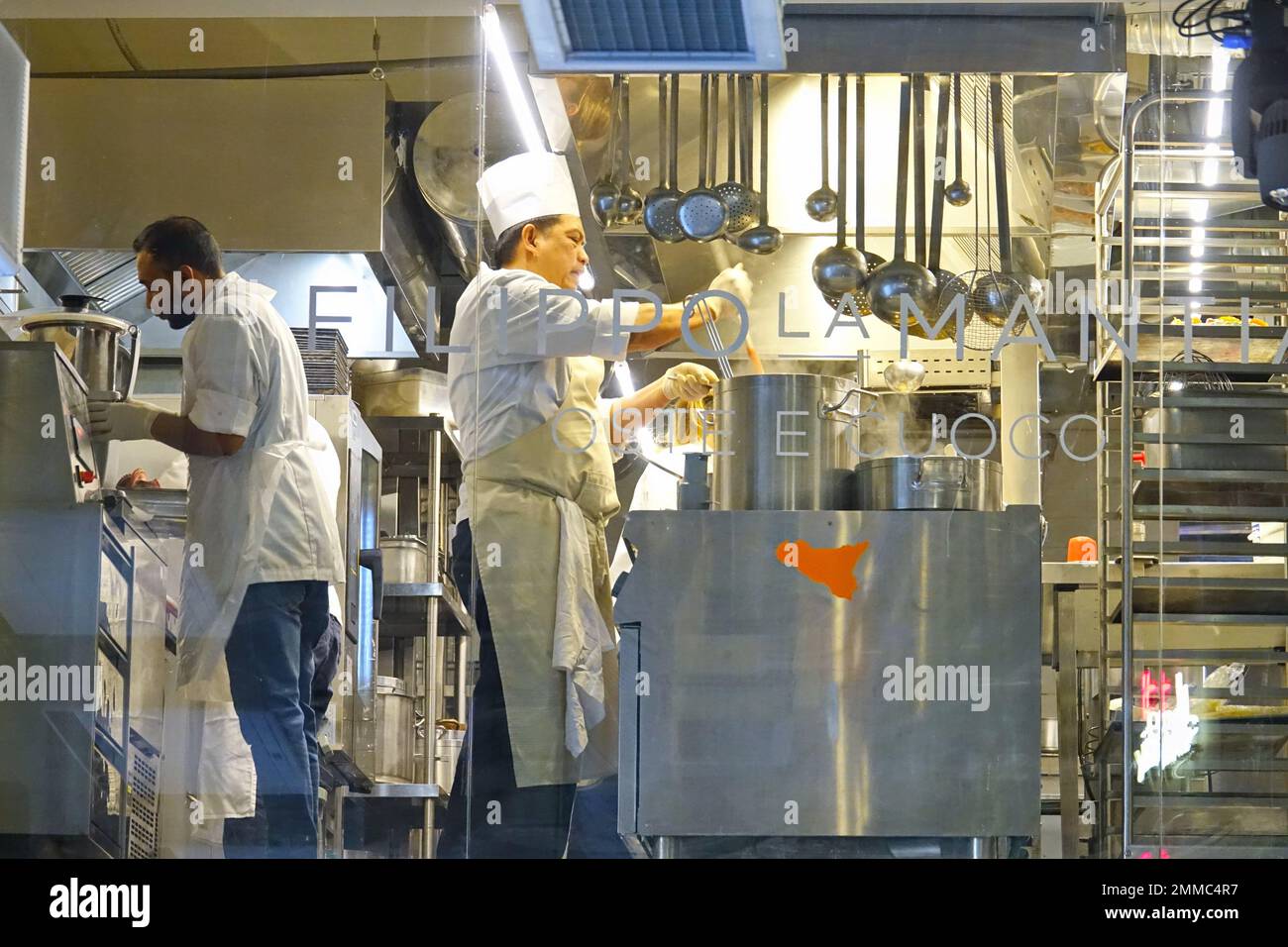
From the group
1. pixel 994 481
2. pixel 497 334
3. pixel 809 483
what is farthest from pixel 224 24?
pixel 994 481

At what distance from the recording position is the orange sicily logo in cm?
374

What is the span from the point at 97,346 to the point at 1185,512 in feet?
7.55

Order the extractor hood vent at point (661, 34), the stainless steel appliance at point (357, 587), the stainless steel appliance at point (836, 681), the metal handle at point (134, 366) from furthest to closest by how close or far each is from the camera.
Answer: the metal handle at point (134, 366), the stainless steel appliance at point (357, 587), the stainless steel appliance at point (836, 681), the extractor hood vent at point (661, 34)

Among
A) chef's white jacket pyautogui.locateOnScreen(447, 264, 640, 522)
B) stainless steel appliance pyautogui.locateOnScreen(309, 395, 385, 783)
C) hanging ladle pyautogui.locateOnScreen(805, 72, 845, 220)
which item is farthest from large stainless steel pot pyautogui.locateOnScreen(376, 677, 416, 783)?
hanging ladle pyautogui.locateOnScreen(805, 72, 845, 220)

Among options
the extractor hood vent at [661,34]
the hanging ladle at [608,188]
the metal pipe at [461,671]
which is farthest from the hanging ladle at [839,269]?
the metal pipe at [461,671]

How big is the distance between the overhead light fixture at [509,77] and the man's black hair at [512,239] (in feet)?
0.53

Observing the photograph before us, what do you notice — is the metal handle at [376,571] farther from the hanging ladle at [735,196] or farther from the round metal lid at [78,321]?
the hanging ladle at [735,196]

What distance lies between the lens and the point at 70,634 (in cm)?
408

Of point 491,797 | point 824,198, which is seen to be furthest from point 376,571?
point 824,198

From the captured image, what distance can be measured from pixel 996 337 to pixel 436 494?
3.93ft

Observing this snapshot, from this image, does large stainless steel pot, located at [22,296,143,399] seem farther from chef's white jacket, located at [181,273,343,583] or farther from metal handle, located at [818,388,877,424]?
metal handle, located at [818,388,877,424]

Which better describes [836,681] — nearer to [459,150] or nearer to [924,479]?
[924,479]

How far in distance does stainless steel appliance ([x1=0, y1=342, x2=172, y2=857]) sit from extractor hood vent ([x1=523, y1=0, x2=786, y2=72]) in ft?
4.37

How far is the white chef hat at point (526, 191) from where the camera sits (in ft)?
13.7
